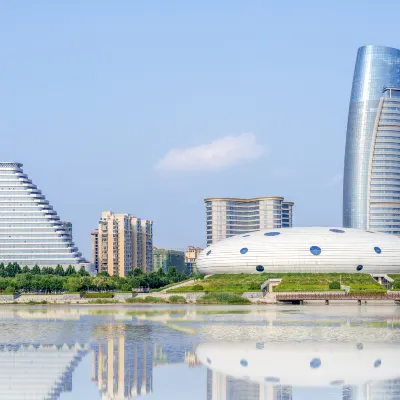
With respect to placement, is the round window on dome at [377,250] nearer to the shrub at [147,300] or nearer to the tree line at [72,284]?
the tree line at [72,284]

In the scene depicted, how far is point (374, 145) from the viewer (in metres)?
159

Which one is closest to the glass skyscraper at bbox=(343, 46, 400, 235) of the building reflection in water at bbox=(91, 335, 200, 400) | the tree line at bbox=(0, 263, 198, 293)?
the tree line at bbox=(0, 263, 198, 293)

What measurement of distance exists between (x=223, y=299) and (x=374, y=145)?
280 ft

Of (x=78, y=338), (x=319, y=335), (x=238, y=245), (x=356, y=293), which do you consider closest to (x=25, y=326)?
(x=78, y=338)

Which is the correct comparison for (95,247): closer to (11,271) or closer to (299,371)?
(11,271)

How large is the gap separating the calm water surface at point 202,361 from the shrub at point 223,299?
30.6 meters

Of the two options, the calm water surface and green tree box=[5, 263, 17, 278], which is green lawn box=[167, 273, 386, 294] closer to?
green tree box=[5, 263, 17, 278]

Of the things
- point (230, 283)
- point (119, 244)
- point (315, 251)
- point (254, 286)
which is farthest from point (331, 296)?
point (119, 244)

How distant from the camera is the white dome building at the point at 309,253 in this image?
105 metres

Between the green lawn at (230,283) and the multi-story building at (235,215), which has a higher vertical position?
the multi-story building at (235,215)

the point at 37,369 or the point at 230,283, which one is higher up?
the point at 230,283

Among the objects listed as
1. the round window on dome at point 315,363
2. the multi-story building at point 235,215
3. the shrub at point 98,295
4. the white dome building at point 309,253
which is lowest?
the round window on dome at point 315,363

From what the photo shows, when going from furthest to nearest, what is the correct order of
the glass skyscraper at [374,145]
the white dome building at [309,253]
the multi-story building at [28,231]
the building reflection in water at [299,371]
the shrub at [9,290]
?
1. the glass skyscraper at [374,145]
2. the multi-story building at [28,231]
3. the white dome building at [309,253]
4. the shrub at [9,290]
5. the building reflection in water at [299,371]

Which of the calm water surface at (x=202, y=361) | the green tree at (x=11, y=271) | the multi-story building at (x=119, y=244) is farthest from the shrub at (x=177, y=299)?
the multi-story building at (x=119, y=244)
